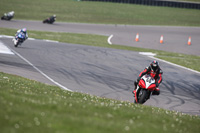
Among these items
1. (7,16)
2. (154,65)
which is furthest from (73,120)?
(7,16)

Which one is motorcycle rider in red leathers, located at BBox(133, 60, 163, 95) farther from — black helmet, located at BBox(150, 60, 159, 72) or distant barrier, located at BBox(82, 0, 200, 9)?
distant barrier, located at BBox(82, 0, 200, 9)

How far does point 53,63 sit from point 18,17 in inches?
1160

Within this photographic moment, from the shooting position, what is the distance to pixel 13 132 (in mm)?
5434

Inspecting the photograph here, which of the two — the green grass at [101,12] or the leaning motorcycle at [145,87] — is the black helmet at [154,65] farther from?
the green grass at [101,12]

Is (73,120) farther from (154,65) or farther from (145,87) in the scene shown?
(154,65)

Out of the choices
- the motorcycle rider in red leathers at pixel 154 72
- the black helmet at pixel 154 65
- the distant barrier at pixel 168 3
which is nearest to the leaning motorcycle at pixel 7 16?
the distant barrier at pixel 168 3

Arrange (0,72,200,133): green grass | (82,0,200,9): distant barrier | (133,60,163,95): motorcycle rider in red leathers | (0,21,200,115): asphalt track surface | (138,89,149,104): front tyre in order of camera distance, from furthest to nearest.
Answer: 1. (82,0,200,9): distant barrier
2. (0,21,200,115): asphalt track surface
3. (133,60,163,95): motorcycle rider in red leathers
4. (138,89,149,104): front tyre
5. (0,72,200,133): green grass

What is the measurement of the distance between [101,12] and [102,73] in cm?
3859

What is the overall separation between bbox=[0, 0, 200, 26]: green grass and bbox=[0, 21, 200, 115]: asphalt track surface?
25099 millimetres

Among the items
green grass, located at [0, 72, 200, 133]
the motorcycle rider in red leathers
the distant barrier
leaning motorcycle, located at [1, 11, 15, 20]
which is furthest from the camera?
the distant barrier

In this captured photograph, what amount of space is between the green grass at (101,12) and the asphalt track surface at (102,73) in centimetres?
2510

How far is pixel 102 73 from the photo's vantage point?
61.9ft

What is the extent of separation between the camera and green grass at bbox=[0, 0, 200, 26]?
2037 inches

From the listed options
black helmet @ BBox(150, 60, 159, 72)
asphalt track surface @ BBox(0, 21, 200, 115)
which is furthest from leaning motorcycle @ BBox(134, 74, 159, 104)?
asphalt track surface @ BBox(0, 21, 200, 115)
